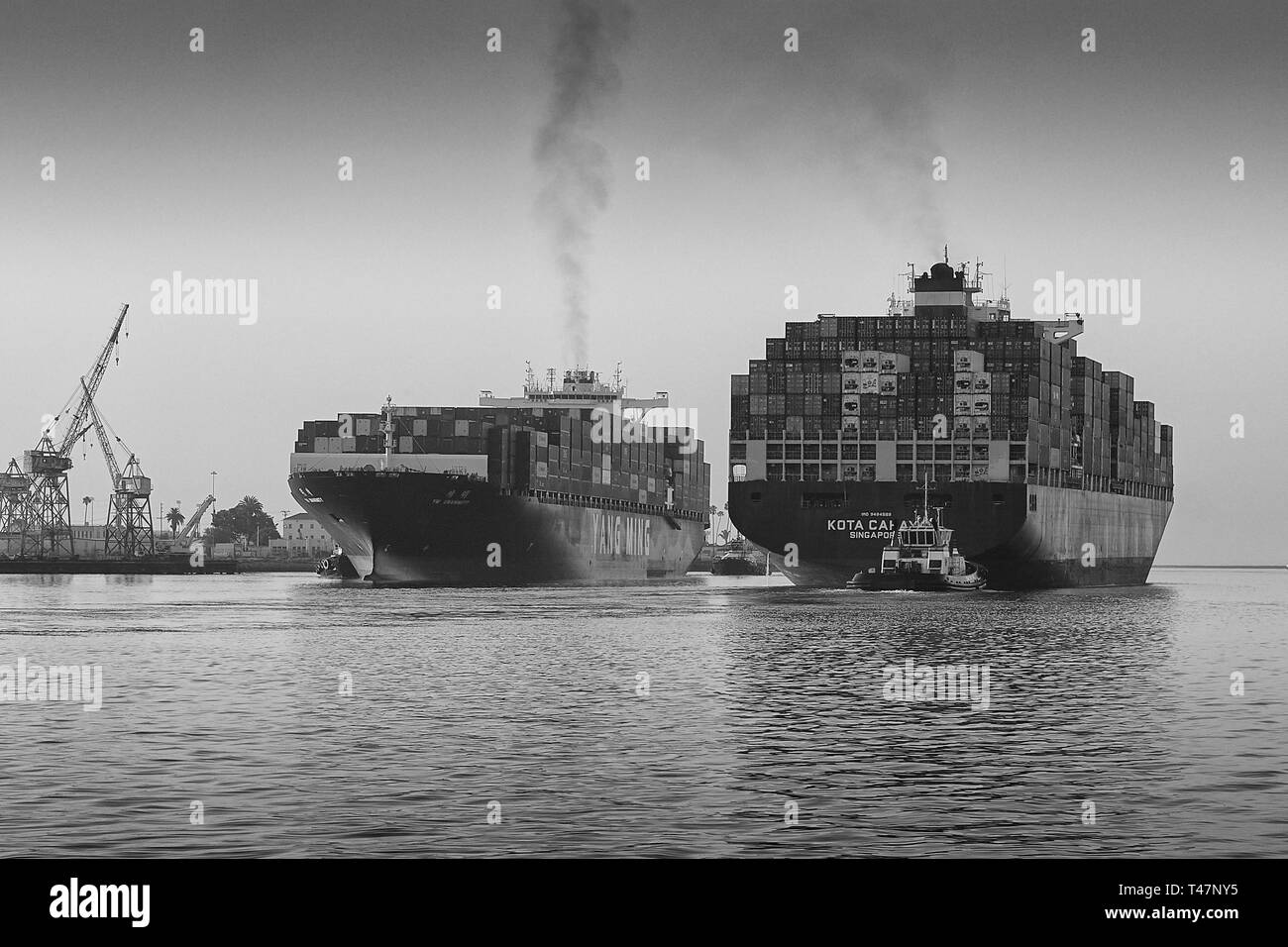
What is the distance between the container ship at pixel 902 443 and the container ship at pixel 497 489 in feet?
67.3

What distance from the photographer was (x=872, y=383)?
100 metres

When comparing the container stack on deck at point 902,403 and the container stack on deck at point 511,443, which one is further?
the container stack on deck at point 511,443

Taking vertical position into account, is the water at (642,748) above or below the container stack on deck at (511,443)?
below

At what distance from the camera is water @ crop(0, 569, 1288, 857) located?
19.0 meters

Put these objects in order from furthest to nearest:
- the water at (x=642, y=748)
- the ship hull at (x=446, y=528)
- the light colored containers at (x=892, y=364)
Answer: the ship hull at (x=446, y=528) < the light colored containers at (x=892, y=364) < the water at (x=642, y=748)

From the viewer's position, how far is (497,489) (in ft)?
364

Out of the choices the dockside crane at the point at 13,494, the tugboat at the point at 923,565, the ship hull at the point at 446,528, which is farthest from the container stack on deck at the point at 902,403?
the dockside crane at the point at 13,494

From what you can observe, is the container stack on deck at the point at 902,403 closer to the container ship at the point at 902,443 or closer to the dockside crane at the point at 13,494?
the container ship at the point at 902,443

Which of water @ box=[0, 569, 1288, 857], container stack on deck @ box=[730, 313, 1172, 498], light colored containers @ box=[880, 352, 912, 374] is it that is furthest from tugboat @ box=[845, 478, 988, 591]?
water @ box=[0, 569, 1288, 857]

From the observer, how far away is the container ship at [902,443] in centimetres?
9706

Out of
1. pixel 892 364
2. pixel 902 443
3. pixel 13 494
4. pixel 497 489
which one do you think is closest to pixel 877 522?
pixel 902 443

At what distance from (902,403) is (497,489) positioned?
97.7ft

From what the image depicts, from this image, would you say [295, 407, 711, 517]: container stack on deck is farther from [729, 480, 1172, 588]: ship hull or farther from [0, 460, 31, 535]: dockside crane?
[0, 460, 31, 535]: dockside crane
